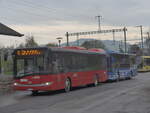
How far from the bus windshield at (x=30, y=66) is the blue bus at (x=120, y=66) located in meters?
13.5

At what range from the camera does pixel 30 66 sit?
21125mm

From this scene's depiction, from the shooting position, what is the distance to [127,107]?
14.2 meters

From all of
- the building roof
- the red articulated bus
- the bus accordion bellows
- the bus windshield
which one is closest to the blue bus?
the building roof

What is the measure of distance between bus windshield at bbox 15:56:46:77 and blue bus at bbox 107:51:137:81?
13535mm

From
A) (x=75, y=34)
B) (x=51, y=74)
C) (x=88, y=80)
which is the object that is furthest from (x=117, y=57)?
(x=75, y=34)

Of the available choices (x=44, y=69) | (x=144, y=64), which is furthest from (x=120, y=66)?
(x=144, y=64)

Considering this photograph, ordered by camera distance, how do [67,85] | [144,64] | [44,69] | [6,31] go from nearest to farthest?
[44,69], [67,85], [6,31], [144,64]

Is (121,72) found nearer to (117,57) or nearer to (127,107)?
(117,57)

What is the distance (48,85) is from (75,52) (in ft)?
15.1

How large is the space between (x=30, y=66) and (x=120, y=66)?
17749 mm

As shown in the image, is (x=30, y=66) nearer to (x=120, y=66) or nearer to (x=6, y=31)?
(x=6, y=31)

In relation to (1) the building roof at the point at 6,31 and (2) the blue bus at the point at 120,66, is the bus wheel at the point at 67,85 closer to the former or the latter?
(1) the building roof at the point at 6,31

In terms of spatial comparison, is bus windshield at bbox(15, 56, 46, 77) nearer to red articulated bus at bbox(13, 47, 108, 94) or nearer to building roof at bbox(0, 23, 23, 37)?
red articulated bus at bbox(13, 47, 108, 94)

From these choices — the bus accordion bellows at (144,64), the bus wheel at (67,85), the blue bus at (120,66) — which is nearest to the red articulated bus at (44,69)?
the bus wheel at (67,85)
